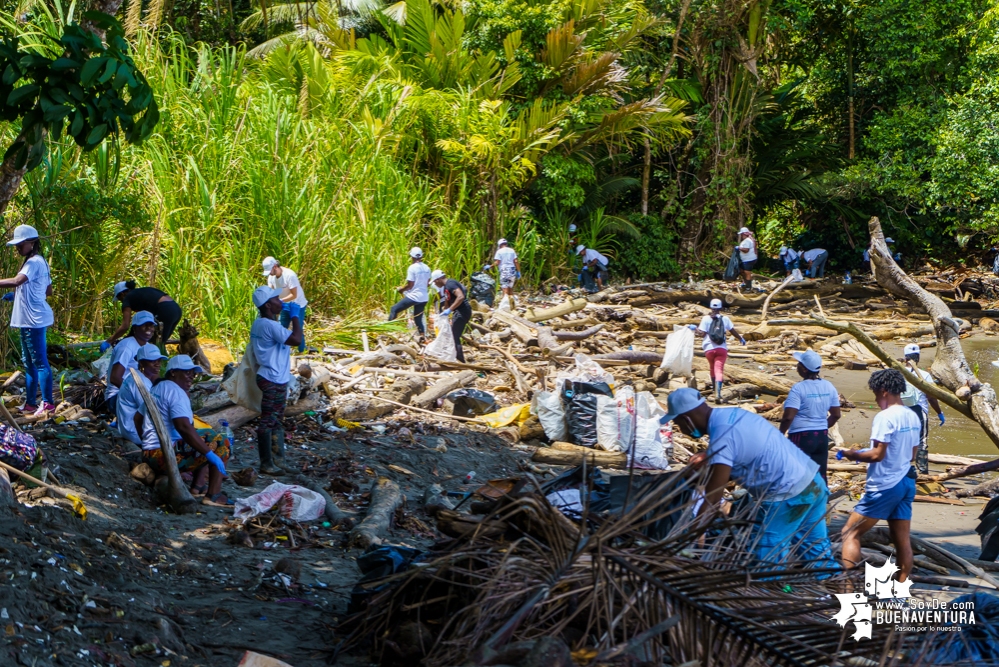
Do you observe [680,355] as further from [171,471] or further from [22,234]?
[22,234]

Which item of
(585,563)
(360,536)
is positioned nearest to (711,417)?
(585,563)

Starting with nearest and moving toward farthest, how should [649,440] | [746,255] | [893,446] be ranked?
1. [893,446]
2. [649,440]
3. [746,255]

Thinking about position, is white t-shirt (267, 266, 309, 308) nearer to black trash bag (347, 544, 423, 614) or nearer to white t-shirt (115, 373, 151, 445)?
white t-shirt (115, 373, 151, 445)

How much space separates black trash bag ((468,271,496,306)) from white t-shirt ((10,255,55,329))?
8.98 meters

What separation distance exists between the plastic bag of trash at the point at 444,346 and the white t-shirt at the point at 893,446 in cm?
710

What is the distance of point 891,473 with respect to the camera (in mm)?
5809

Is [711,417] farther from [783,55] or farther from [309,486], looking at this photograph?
[783,55]

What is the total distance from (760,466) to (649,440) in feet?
12.7

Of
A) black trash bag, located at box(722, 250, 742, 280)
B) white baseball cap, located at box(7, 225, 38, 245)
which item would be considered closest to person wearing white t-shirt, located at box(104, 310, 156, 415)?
white baseball cap, located at box(7, 225, 38, 245)

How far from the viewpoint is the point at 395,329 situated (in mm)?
13273

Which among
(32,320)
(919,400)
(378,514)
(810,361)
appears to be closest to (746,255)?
(919,400)

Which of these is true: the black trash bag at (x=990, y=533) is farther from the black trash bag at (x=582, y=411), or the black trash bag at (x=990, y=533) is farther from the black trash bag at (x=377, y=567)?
the black trash bag at (x=377, y=567)

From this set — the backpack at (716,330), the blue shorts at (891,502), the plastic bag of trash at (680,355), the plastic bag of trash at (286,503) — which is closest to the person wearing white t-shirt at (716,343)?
the backpack at (716,330)

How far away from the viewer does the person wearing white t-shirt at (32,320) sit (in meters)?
7.78
